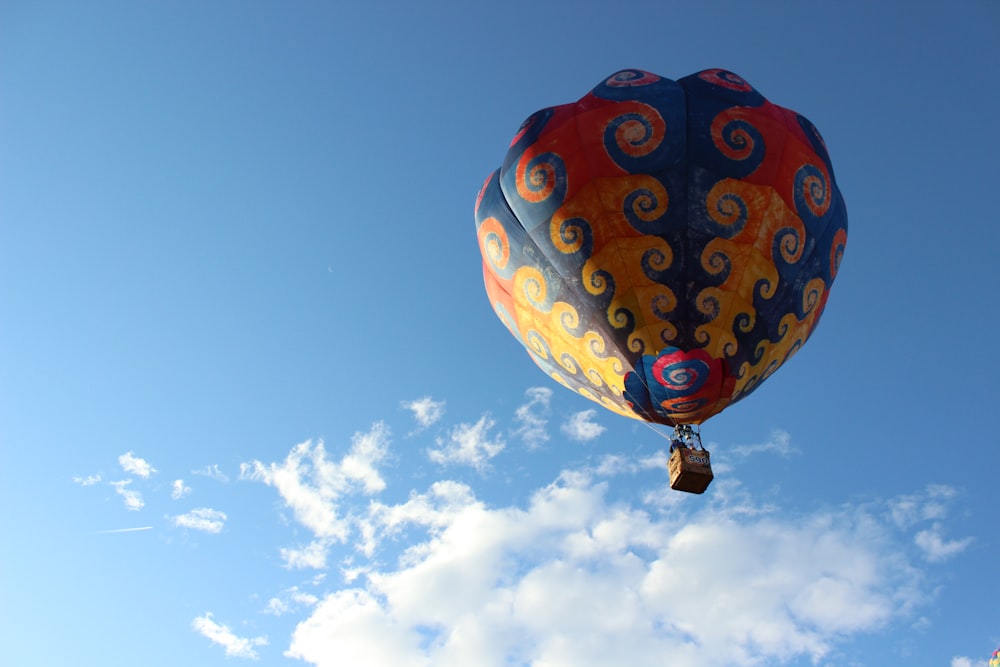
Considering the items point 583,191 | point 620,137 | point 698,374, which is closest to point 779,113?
point 620,137

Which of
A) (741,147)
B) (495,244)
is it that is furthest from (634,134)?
(495,244)

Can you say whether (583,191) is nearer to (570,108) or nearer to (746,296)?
(570,108)

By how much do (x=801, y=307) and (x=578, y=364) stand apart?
3113 mm

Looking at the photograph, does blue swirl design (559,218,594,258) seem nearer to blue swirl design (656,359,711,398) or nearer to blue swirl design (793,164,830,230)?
blue swirl design (656,359,711,398)

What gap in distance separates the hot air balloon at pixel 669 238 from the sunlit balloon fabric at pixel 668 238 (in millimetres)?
18

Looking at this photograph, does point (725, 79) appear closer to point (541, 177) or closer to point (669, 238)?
point (669, 238)

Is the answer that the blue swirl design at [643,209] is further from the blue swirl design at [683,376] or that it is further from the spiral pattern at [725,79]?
the spiral pattern at [725,79]

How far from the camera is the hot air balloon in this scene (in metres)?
10.1

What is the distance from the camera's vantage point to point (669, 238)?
10.1 metres

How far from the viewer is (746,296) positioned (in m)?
10.2

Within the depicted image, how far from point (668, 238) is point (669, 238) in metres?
0.01

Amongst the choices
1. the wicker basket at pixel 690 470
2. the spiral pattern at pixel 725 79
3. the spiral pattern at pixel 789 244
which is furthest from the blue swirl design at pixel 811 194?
the wicker basket at pixel 690 470

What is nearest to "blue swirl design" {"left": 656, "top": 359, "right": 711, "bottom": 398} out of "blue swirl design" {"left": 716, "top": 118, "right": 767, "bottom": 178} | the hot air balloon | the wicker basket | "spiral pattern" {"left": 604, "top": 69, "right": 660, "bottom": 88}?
the hot air balloon

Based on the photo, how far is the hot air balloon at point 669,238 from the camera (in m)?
10.1
